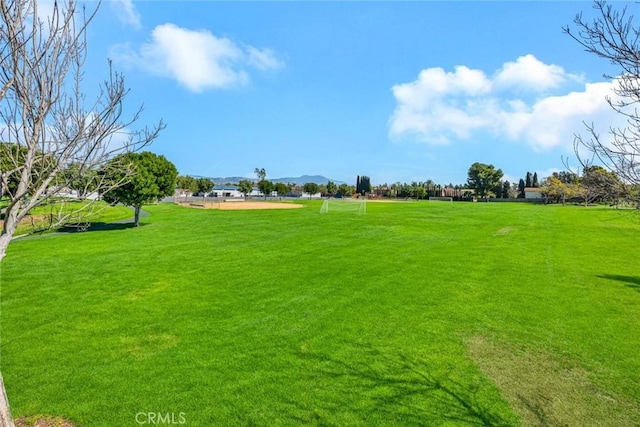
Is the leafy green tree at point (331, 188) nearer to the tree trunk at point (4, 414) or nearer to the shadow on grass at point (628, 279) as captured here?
the shadow on grass at point (628, 279)

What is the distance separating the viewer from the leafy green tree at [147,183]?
71.9 feet

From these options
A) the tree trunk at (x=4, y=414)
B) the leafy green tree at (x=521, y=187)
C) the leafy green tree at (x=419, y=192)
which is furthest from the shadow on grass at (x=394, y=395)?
the leafy green tree at (x=521, y=187)

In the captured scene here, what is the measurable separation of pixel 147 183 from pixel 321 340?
20.1 m

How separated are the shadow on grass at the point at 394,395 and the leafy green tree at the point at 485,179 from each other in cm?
11085

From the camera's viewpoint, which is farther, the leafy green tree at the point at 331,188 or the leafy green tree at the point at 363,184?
the leafy green tree at the point at 363,184

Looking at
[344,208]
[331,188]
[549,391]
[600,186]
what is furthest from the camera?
[331,188]

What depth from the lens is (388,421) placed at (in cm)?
447

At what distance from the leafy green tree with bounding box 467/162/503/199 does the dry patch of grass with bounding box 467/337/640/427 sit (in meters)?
110

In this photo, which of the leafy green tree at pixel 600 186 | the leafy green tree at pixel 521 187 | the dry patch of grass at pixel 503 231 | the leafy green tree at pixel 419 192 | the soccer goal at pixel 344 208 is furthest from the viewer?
the leafy green tree at pixel 521 187

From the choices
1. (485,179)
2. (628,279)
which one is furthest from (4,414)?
(485,179)

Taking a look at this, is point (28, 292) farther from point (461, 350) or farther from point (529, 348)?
point (529, 348)

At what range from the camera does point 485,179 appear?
106 meters

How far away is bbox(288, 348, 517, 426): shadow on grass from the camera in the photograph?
4.53 metres

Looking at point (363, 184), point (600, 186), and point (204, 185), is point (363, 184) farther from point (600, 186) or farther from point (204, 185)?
point (600, 186)
